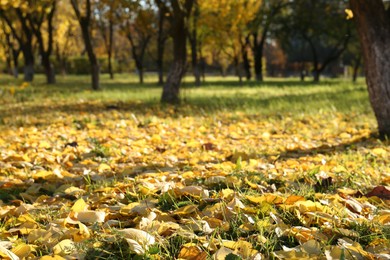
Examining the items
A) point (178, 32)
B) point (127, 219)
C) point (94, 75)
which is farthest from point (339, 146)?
point (94, 75)

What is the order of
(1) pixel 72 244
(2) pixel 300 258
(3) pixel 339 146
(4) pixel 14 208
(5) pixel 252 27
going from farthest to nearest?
(5) pixel 252 27, (3) pixel 339 146, (4) pixel 14 208, (1) pixel 72 244, (2) pixel 300 258

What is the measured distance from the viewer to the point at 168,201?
8.95ft

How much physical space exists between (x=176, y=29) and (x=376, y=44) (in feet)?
21.9

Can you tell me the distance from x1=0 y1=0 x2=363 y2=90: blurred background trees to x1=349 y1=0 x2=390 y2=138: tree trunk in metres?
1.18

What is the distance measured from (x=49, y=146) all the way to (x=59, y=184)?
5.66 ft

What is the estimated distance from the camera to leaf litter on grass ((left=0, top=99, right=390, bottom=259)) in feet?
6.52

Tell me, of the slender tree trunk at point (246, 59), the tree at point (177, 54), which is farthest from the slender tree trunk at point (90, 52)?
the slender tree trunk at point (246, 59)

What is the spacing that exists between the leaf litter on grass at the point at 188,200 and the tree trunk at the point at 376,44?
60cm

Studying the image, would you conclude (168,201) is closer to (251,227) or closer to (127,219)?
(127,219)

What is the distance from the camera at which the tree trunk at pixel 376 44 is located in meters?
5.58

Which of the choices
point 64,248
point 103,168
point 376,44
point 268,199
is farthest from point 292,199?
point 376,44

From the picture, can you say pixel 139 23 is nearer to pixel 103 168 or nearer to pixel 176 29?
pixel 176 29

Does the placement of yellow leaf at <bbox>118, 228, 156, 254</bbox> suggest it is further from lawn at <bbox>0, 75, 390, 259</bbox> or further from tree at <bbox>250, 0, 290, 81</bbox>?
tree at <bbox>250, 0, 290, 81</bbox>

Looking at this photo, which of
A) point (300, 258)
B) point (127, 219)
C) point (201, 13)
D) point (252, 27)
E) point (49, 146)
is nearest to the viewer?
point (300, 258)
